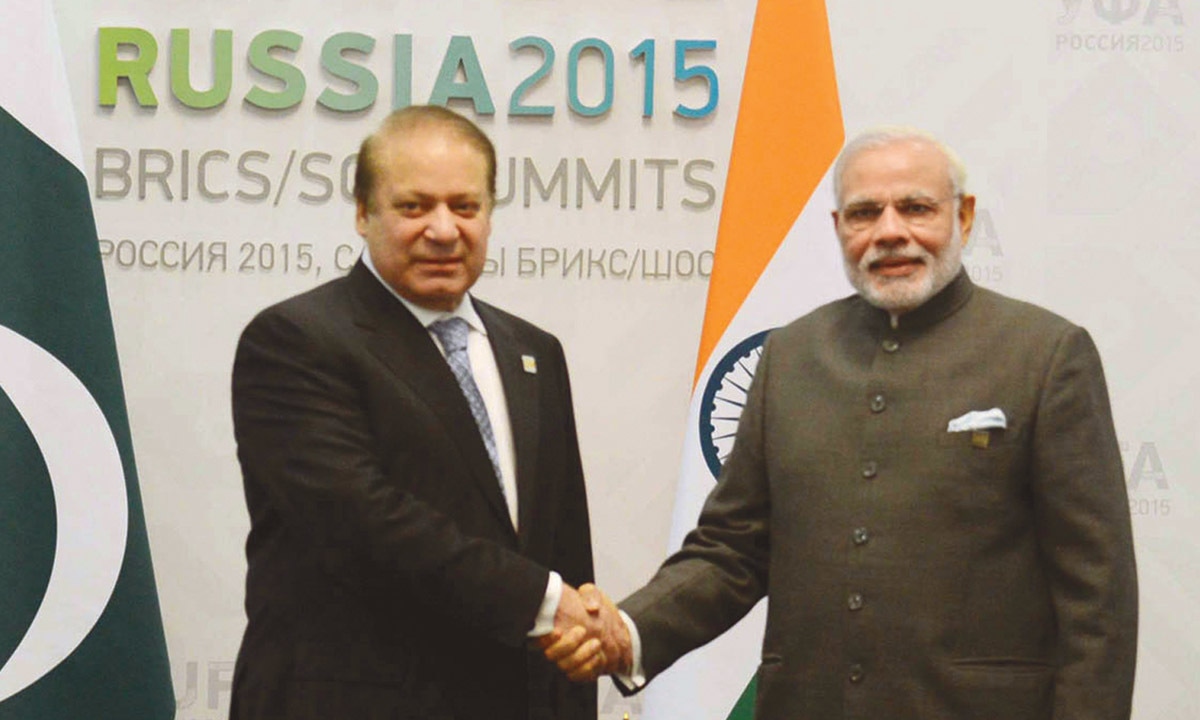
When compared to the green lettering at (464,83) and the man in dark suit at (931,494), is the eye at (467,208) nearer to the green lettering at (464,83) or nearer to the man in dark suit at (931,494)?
the man in dark suit at (931,494)

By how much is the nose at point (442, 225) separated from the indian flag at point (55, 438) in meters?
1.64

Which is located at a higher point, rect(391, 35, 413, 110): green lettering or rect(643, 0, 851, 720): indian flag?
rect(391, 35, 413, 110): green lettering

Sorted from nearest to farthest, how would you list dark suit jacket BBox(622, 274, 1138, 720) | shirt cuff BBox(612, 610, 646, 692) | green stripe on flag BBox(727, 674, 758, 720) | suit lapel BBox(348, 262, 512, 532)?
1. dark suit jacket BBox(622, 274, 1138, 720)
2. suit lapel BBox(348, 262, 512, 532)
3. shirt cuff BBox(612, 610, 646, 692)
4. green stripe on flag BBox(727, 674, 758, 720)

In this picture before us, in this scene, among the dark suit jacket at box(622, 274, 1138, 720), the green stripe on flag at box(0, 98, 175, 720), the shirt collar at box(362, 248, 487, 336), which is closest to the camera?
the dark suit jacket at box(622, 274, 1138, 720)

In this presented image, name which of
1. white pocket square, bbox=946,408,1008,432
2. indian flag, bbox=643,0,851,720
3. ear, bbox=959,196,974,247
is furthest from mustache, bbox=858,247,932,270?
indian flag, bbox=643,0,851,720

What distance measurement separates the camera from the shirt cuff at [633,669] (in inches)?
114

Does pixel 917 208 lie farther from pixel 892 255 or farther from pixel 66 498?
pixel 66 498

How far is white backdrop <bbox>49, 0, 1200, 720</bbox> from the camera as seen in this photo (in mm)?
4645

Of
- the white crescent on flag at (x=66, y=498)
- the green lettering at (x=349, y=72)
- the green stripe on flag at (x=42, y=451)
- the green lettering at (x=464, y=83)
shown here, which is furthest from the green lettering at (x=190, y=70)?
the white crescent on flag at (x=66, y=498)

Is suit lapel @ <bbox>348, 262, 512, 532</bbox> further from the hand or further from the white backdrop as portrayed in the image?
the white backdrop

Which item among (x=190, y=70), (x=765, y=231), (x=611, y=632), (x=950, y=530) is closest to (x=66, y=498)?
(x=190, y=70)

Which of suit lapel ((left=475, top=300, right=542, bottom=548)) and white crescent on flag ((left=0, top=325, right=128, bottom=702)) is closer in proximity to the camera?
suit lapel ((left=475, top=300, right=542, bottom=548))

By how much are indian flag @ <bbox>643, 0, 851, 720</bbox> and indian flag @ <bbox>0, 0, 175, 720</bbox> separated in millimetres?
1427

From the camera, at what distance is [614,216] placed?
4.68m
